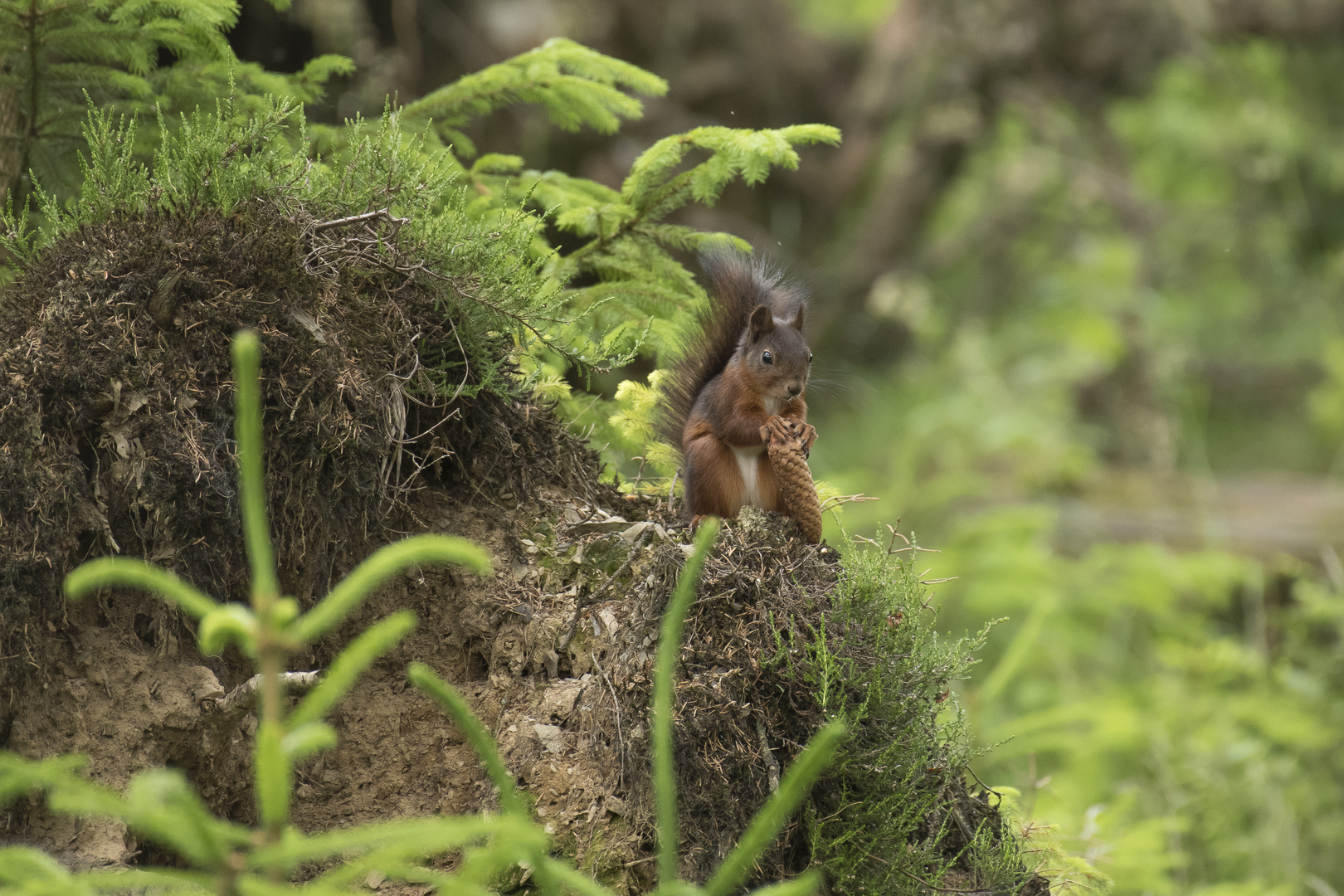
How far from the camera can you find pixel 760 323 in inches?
104

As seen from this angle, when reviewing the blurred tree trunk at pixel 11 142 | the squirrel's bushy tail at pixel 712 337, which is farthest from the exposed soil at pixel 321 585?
the blurred tree trunk at pixel 11 142

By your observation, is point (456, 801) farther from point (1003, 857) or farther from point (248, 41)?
point (248, 41)

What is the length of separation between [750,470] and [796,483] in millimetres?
195

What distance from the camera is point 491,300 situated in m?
2.40

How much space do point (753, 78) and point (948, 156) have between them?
1774mm

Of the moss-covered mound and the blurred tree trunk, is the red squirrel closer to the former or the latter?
the moss-covered mound

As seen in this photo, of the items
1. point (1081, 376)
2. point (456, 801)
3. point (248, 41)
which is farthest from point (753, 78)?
point (456, 801)

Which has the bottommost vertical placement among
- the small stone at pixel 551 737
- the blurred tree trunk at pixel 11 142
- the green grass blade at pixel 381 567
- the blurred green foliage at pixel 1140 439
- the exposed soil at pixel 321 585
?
the blurred green foliage at pixel 1140 439

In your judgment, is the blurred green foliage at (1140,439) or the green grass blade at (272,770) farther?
the blurred green foliage at (1140,439)

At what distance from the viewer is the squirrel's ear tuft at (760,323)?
8.63ft

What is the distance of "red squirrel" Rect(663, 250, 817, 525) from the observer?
8.36 feet

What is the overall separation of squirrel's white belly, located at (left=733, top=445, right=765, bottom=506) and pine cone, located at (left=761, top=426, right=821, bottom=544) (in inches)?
3.6

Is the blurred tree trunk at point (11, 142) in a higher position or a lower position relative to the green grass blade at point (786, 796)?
higher

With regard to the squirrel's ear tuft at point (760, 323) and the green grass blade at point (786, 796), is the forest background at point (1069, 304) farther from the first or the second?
the green grass blade at point (786, 796)
